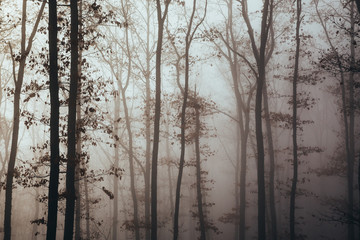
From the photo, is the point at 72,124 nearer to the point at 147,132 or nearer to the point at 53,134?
the point at 53,134

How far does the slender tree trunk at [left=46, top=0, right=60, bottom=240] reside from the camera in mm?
7383

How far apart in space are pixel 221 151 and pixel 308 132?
58.4ft

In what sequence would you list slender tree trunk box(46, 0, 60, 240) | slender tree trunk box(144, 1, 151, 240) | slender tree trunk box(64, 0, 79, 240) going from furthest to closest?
slender tree trunk box(144, 1, 151, 240) → slender tree trunk box(64, 0, 79, 240) → slender tree trunk box(46, 0, 60, 240)

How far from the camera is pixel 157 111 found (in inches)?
470

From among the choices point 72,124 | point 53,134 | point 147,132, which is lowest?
point 53,134

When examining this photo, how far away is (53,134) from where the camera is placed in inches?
296

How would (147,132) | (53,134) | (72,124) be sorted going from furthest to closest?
(147,132) < (72,124) < (53,134)

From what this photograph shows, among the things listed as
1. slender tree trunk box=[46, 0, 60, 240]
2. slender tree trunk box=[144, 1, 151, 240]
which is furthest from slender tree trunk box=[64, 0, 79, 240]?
slender tree trunk box=[144, 1, 151, 240]

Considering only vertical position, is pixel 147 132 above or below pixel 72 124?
above

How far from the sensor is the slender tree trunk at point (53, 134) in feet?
24.2

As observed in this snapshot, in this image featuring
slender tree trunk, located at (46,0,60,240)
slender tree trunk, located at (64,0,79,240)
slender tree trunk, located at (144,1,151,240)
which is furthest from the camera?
slender tree trunk, located at (144,1,151,240)

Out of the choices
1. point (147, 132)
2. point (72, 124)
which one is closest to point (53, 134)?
point (72, 124)

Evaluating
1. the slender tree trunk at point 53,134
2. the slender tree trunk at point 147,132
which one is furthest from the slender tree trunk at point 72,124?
the slender tree trunk at point 147,132

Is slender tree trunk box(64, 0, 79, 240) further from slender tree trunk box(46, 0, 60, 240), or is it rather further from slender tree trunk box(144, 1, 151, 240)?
slender tree trunk box(144, 1, 151, 240)
